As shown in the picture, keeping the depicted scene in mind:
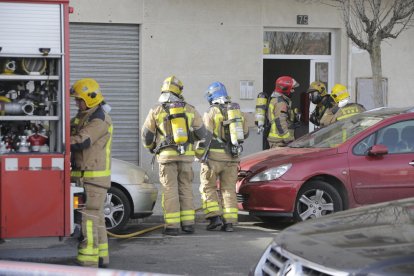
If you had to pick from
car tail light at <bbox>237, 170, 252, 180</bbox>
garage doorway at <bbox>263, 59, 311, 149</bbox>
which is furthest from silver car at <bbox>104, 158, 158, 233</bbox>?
garage doorway at <bbox>263, 59, 311, 149</bbox>

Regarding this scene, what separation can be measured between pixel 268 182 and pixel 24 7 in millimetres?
4121

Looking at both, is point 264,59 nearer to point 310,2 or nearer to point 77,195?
point 310,2

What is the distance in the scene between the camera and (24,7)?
23.3ft

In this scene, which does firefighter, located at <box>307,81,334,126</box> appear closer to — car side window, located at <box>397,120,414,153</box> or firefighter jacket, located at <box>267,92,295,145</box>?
firefighter jacket, located at <box>267,92,295,145</box>

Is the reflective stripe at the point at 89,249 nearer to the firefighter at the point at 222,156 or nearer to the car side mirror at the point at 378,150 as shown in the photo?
the firefighter at the point at 222,156


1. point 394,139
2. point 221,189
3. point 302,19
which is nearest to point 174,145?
point 221,189

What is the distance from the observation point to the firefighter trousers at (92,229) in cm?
753

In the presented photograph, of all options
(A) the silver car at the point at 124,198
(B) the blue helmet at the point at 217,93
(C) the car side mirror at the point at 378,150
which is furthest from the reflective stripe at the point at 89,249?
(C) the car side mirror at the point at 378,150

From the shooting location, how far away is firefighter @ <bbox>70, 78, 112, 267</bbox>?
7.54 m

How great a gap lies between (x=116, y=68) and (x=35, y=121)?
7638mm

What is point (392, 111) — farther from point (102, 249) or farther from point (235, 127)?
point (102, 249)

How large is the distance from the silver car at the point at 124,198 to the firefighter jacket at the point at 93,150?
1.86 metres

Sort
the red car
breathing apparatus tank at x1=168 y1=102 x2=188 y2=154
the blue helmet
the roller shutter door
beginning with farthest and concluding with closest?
the roller shutter door → the blue helmet → the red car → breathing apparatus tank at x1=168 y1=102 x2=188 y2=154

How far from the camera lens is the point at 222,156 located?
10062 millimetres
